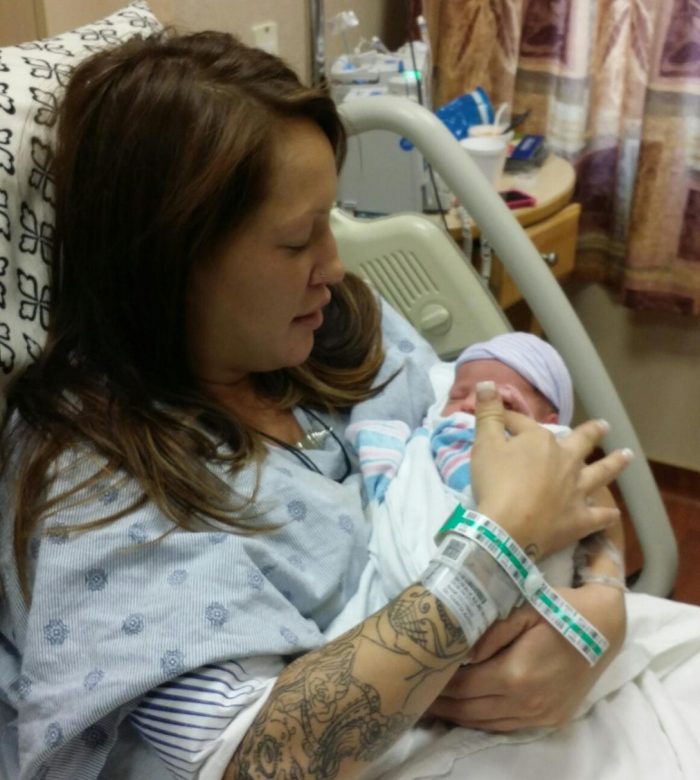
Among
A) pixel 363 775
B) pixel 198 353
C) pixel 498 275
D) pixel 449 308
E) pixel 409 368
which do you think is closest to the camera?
pixel 363 775

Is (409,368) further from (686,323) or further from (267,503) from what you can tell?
(686,323)

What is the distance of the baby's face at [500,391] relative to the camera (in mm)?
1207

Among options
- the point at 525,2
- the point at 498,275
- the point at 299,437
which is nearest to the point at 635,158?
the point at 525,2

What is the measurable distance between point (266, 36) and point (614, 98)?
864mm

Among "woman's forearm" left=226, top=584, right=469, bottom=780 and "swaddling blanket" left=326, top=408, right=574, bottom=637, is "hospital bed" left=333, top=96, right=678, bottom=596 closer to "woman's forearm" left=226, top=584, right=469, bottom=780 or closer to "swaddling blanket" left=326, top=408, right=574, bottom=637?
"swaddling blanket" left=326, top=408, right=574, bottom=637

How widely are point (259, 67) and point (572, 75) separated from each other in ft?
4.87

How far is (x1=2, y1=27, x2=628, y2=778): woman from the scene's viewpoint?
81cm

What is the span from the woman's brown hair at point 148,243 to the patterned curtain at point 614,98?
1.38 metres

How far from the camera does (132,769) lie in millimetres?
907

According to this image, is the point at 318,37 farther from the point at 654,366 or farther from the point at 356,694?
the point at 356,694

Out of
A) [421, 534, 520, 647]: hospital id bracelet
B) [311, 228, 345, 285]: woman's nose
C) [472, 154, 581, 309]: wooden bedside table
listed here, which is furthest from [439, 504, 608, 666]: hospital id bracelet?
[472, 154, 581, 309]: wooden bedside table

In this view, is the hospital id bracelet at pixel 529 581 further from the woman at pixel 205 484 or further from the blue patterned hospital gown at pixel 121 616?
the blue patterned hospital gown at pixel 121 616

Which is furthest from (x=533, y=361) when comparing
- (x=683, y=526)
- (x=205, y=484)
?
(x=683, y=526)

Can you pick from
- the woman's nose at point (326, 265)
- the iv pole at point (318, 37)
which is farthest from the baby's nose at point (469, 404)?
the iv pole at point (318, 37)
